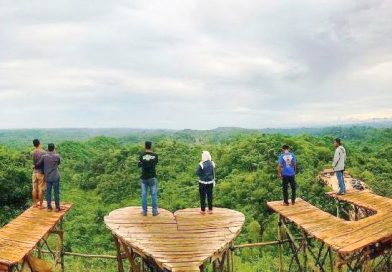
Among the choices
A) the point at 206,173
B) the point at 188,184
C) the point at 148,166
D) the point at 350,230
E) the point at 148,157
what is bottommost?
the point at 188,184

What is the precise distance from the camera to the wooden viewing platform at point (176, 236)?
9.26 m

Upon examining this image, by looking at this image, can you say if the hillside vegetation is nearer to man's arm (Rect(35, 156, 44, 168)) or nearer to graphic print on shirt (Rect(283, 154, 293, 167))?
graphic print on shirt (Rect(283, 154, 293, 167))

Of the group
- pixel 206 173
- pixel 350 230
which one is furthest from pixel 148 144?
pixel 350 230

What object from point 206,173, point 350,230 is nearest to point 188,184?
point 206,173

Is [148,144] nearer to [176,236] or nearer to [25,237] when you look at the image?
[176,236]

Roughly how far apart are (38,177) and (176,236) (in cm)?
491

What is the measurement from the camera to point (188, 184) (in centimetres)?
3406

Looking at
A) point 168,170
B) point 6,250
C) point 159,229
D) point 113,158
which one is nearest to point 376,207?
point 159,229

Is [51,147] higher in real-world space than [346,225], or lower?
higher

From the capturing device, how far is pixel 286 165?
13609mm

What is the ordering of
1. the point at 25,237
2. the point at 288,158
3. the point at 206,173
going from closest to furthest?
the point at 25,237 < the point at 206,173 < the point at 288,158

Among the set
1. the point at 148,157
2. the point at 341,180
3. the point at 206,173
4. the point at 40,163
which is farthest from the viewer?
the point at 341,180

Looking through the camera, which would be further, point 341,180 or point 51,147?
point 341,180

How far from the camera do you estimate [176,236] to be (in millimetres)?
10648
